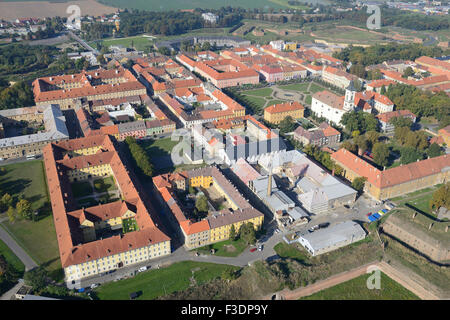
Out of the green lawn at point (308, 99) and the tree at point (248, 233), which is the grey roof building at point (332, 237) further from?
the green lawn at point (308, 99)

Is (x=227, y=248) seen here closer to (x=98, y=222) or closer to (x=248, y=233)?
(x=248, y=233)

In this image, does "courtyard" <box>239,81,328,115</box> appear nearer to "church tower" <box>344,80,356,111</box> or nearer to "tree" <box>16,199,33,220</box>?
"church tower" <box>344,80,356,111</box>

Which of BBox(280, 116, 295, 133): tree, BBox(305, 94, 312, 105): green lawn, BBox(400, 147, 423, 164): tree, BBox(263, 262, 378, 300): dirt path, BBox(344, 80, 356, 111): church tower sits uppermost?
BBox(344, 80, 356, 111): church tower

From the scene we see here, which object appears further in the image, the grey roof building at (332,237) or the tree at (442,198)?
the tree at (442,198)

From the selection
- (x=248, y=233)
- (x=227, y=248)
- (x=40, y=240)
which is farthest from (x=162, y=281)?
(x=40, y=240)

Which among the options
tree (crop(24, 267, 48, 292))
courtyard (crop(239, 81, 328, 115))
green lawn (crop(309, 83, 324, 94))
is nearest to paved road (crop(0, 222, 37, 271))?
tree (crop(24, 267, 48, 292))

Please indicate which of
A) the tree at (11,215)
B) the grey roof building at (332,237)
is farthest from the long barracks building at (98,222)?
the grey roof building at (332,237)

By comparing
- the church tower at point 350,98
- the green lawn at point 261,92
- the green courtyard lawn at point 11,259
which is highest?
the church tower at point 350,98
